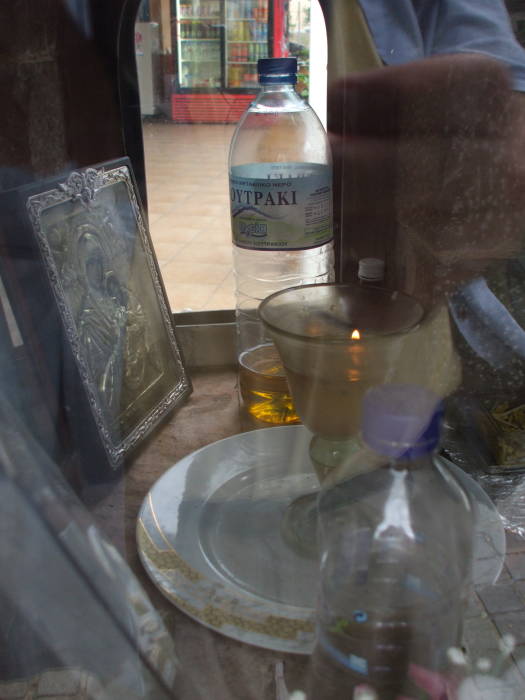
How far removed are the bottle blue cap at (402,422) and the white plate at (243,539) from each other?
153 millimetres

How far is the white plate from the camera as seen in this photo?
0.45 metres

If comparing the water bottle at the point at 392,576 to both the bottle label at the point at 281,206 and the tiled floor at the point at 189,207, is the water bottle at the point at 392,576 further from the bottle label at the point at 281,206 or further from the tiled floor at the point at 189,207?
the tiled floor at the point at 189,207

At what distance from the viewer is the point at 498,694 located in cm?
39

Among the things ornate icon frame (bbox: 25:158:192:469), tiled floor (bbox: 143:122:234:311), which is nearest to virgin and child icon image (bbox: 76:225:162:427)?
ornate icon frame (bbox: 25:158:192:469)

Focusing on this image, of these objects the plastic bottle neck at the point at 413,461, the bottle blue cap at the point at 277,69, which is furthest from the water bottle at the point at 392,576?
the bottle blue cap at the point at 277,69

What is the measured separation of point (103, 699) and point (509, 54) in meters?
0.46

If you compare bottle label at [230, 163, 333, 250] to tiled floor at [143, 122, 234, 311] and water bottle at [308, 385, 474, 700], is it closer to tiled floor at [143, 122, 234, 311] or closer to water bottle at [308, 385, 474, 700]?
tiled floor at [143, 122, 234, 311]

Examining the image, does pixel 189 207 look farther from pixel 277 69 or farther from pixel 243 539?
pixel 243 539

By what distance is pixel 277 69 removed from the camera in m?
0.66

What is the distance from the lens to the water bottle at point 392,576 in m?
0.37

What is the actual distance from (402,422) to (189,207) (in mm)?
519

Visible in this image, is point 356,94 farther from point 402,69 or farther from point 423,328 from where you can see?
point 423,328

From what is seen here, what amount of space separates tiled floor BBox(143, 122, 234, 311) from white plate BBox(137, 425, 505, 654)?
0.76ft

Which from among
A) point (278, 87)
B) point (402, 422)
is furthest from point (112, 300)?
point (402, 422)
